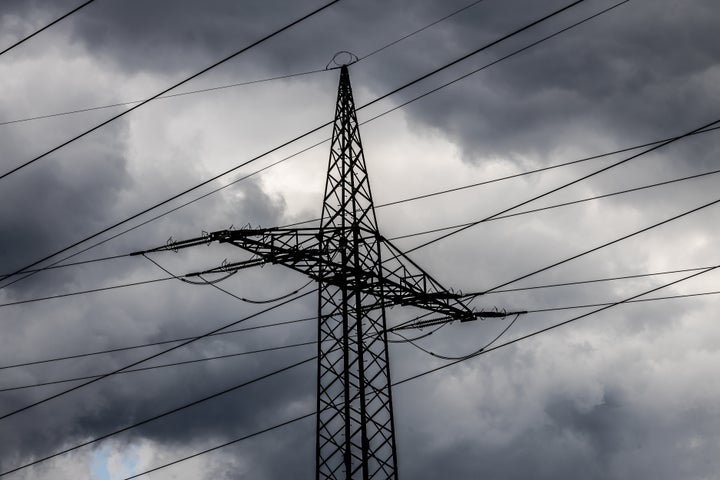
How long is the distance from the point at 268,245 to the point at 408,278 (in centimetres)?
501

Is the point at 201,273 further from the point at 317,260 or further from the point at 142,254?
the point at 317,260

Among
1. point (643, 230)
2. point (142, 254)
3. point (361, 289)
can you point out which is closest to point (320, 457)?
point (361, 289)

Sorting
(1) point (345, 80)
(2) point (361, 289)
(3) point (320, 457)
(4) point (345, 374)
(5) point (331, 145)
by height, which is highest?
(1) point (345, 80)

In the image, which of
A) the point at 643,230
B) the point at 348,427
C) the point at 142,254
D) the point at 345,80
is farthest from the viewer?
the point at 345,80

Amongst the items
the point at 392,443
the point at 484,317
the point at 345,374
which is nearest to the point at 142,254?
Result: the point at 345,374

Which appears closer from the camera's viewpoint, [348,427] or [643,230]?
[643,230]

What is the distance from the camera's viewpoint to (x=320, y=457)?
2439 centimetres

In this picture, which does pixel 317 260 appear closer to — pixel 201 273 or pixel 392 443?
pixel 201 273

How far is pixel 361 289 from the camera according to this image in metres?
25.4

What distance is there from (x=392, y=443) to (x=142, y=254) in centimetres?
843

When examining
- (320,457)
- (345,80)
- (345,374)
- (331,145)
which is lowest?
(320,457)

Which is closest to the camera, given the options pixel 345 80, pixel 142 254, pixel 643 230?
pixel 643 230

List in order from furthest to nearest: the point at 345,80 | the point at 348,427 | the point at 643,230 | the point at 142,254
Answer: the point at 345,80, the point at 142,254, the point at 348,427, the point at 643,230

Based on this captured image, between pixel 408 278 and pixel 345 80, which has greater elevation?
pixel 345 80
